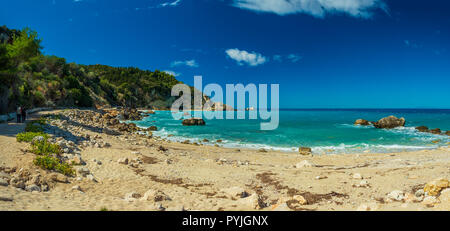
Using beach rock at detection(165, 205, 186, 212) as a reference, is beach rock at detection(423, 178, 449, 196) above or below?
above

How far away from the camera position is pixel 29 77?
137 ft

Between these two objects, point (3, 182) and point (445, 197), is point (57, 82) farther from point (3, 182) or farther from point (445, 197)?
point (445, 197)

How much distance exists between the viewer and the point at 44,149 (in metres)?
10.3

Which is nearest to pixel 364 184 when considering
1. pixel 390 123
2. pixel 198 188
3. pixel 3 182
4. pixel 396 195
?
pixel 396 195

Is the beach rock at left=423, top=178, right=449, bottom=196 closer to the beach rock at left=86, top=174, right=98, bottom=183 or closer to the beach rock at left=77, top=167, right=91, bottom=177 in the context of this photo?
the beach rock at left=86, top=174, right=98, bottom=183

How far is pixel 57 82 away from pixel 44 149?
174 ft

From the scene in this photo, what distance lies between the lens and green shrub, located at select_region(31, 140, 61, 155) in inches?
395

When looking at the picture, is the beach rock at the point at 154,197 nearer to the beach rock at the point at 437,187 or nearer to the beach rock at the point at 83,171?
the beach rock at the point at 83,171

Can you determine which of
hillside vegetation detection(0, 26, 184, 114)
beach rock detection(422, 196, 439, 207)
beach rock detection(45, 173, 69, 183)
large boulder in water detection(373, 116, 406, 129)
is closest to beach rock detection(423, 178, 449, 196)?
beach rock detection(422, 196, 439, 207)

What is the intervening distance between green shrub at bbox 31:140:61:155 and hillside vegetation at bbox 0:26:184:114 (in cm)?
1701

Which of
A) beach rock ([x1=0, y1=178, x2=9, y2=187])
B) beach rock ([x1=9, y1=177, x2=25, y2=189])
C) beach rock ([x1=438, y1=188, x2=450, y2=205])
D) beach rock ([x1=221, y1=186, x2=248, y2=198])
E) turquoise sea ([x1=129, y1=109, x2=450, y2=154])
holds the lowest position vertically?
turquoise sea ([x1=129, y1=109, x2=450, y2=154])

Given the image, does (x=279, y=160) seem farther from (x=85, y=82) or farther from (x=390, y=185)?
(x=85, y=82)
